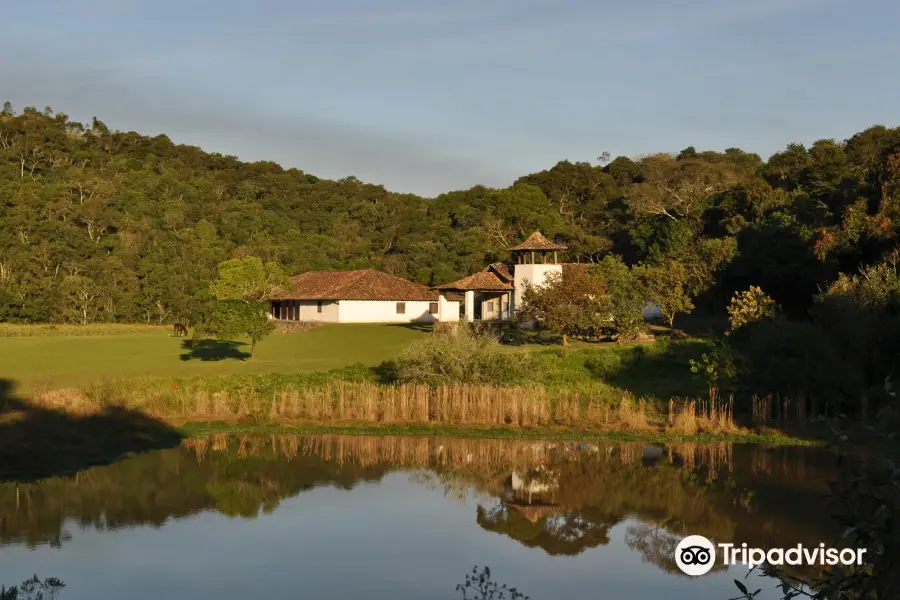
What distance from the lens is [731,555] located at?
1566cm

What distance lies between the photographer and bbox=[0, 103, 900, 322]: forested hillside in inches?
1922

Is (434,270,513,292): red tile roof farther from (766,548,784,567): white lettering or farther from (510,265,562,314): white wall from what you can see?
(766,548,784,567): white lettering

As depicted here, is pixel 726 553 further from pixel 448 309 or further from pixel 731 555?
pixel 448 309

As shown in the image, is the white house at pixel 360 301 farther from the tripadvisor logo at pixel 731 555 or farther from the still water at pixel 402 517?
the tripadvisor logo at pixel 731 555

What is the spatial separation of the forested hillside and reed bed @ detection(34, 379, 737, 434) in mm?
16462

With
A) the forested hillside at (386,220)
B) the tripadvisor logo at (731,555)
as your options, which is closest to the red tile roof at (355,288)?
the forested hillside at (386,220)

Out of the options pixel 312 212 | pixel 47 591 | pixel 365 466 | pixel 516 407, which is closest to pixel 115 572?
pixel 47 591

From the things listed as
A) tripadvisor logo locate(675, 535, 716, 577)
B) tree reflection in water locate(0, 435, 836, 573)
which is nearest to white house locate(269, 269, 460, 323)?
tree reflection in water locate(0, 435, 836, 573)

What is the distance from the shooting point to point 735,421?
27281 millimetres

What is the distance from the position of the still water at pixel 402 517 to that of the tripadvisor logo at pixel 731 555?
0.26 m

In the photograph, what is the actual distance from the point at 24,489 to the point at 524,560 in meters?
10.3

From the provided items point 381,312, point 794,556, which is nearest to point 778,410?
point 794,556

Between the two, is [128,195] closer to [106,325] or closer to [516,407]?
[106,325]

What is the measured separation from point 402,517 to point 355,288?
49814 millimetres
